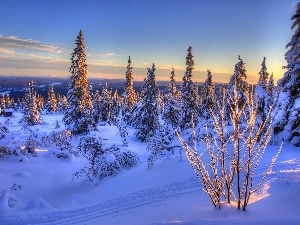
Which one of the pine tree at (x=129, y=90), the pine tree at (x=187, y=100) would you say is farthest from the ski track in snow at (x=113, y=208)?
the pine tree at (x=129, y=90)

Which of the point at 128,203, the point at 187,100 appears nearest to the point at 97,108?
the point at 187,100

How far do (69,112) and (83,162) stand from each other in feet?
37.4

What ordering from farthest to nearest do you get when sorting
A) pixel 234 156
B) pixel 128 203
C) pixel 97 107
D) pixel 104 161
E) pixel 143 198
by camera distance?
1. pixel 97 107
2. pixel 104 161
3. pixel 143 198
4. pixel 128 203
5. pixel 234 156

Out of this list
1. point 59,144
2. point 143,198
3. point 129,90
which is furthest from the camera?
point 129,90

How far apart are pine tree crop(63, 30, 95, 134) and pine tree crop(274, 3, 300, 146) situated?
18.7m

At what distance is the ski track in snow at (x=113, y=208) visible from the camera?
8.98 metres

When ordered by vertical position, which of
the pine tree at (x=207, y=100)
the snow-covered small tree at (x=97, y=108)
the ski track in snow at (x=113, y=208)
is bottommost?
the snow-covered small tree at (x=97, y=108)

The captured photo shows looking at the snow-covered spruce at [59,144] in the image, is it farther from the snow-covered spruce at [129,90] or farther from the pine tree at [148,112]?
the snow-covered spruce at [129,90]

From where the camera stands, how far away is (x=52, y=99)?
8994 centimetres

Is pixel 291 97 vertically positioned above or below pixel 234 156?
above

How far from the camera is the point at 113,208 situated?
952cm

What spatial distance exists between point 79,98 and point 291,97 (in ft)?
66.3

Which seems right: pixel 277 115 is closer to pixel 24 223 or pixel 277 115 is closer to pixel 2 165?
pixel 24 223

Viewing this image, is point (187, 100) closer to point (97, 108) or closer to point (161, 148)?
point (161, 148)
